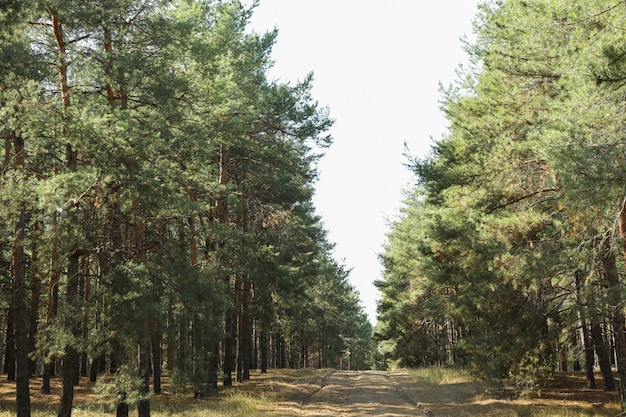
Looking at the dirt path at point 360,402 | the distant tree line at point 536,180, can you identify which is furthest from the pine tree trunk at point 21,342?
the distant tree line at point 536,180

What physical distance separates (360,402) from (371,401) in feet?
1.80

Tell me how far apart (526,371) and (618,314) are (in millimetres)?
3178

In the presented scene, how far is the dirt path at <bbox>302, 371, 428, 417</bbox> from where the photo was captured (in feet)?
53.0

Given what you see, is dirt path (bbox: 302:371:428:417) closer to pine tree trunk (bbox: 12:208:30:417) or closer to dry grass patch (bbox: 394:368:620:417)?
dry grass patch (bbox: 394:368:620:417)

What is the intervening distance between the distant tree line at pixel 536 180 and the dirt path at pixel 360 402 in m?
3.34

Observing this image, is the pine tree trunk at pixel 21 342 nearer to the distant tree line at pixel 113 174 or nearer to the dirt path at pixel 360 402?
the distant tree line at pixel 113 174

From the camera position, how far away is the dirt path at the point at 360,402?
53.0 ft

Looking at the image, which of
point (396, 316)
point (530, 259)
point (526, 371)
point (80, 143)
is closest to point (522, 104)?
point (530, 259)

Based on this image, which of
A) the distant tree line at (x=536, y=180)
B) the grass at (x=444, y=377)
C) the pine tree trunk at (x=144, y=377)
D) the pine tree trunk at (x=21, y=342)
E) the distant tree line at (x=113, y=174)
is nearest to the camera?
the distant tree line at (x=536, y=180)

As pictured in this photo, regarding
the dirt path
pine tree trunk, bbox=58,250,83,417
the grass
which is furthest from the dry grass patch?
pine tree trunk, bbox=58,250,83,417

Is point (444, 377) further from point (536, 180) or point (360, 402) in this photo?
point (536, 180)

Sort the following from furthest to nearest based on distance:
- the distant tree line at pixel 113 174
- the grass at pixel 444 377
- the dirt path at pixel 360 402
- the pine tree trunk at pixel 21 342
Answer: the grass at pixel 444 377, the dirt path at pixel 360 402, the pine tree trunk at pixel 21 342, the distant tree line at pixel 113 174

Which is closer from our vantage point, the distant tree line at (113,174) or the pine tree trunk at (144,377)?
the distant tree line at (113,174)

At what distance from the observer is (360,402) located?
62.8 feet
